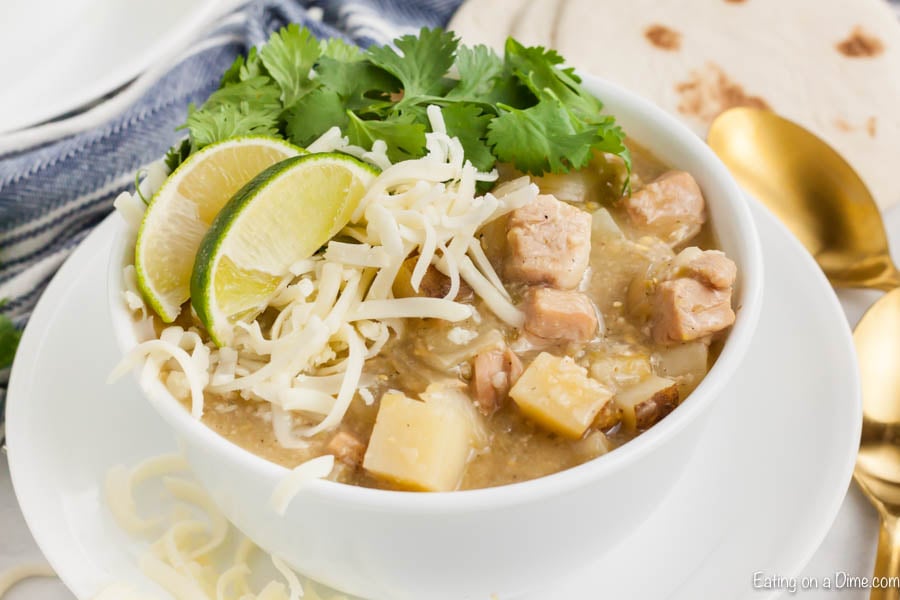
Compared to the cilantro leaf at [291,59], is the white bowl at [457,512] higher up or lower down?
lower down

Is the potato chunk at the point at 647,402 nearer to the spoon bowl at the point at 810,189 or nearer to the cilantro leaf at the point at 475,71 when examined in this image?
the cilantro leaf at the point at 475,71

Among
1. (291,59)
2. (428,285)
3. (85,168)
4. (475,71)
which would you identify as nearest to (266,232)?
(428,285)

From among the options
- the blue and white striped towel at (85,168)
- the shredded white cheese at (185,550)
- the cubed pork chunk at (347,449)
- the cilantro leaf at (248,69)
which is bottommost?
the shredded white cheese at (185,550)

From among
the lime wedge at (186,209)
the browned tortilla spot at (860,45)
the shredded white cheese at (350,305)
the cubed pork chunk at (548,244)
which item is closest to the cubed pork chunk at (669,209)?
the cubed pork chunk at (548,244)

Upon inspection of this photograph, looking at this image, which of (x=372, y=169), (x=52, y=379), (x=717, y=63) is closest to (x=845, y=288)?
(x=717, y=63)

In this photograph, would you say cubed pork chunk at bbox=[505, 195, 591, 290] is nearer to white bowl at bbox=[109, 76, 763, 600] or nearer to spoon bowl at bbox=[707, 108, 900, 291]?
white bowl at bbox=[109, 76, 763, 600]

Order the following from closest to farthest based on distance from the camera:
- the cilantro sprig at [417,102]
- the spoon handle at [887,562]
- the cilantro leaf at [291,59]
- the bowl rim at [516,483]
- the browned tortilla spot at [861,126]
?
the bowl rim at [516,483] < the spoon handle at [887,562] < the cilantro sprig at [417,102] < the cilantro leaf at [291,59] < the browned tortilla spot at [861,126]

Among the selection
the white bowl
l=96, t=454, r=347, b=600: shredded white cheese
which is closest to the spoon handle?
the white bowl
